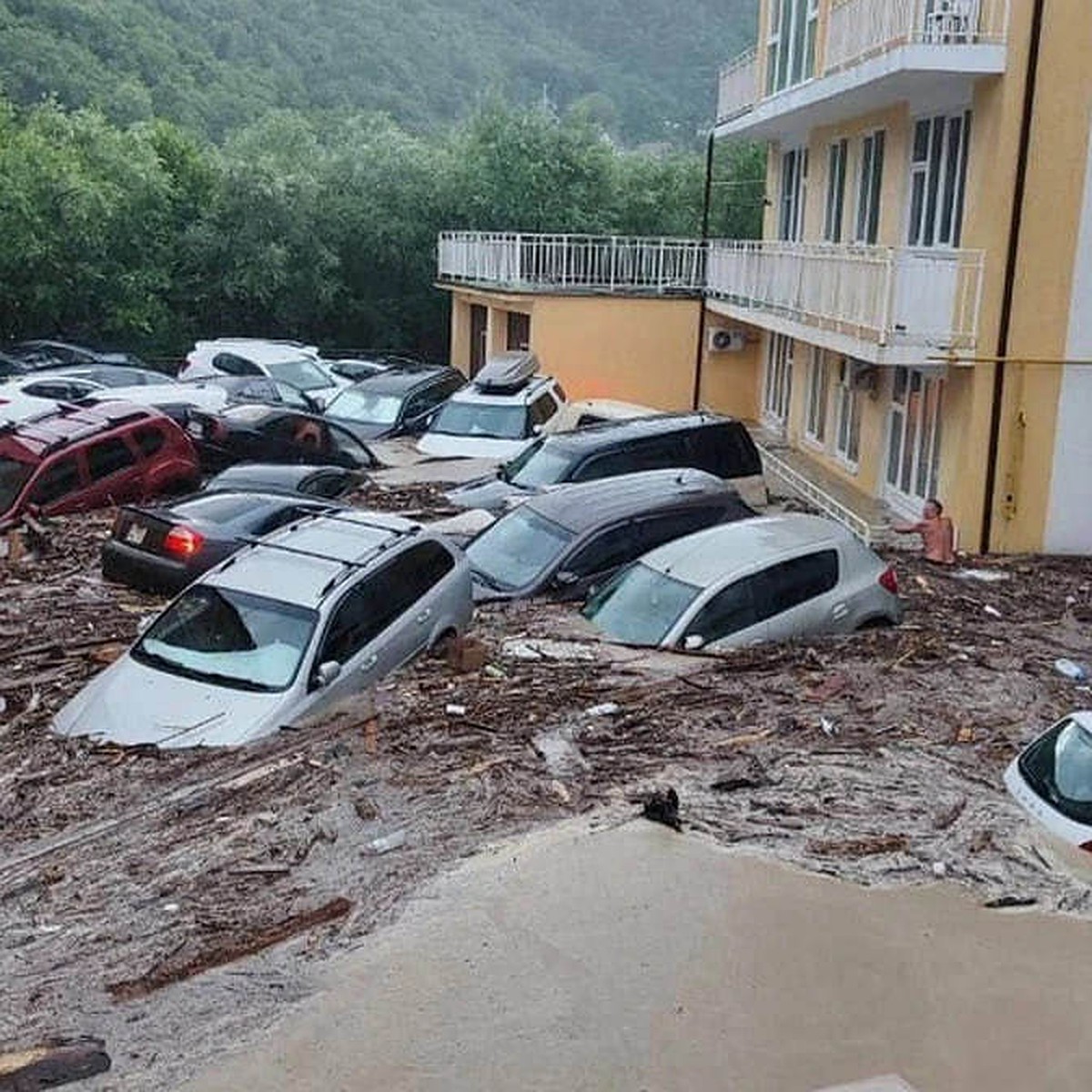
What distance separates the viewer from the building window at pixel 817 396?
23.6 m

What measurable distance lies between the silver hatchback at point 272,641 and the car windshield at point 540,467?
557 cm

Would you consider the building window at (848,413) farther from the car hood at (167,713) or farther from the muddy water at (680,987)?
the muddy water at (680,987)

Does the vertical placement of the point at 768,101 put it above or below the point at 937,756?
above

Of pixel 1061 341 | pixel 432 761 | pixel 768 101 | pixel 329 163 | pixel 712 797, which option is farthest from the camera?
pixel 329 163

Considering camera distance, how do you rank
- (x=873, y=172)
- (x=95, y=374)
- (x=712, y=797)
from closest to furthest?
(x=712, y=797) → (x=873, y=172) → (x=95, y=374)

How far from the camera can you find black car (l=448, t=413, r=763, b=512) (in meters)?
17.2

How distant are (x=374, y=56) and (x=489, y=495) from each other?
73.2m

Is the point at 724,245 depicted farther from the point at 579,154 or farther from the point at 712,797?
the point at 712,797

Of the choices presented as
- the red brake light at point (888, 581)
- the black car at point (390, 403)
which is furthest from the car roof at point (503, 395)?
the red brake light at point (888, 581)

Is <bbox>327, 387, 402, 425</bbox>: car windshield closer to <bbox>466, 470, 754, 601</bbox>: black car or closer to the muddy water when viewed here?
<bbox>466, 470, 754, 601</bbox>: black car

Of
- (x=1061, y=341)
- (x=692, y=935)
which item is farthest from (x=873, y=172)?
(x=692, y=935)

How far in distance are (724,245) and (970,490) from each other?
429 inches

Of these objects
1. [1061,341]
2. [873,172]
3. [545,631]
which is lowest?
[545,631]

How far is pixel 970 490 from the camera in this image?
17047 millimetres
